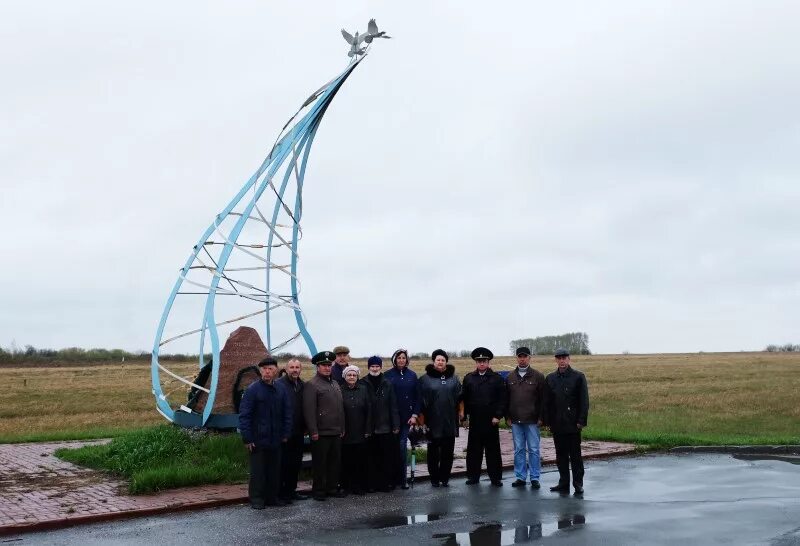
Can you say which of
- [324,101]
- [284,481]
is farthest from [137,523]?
[324,101]

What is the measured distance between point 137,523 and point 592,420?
14.8 meters

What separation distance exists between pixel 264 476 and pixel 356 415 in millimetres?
1436

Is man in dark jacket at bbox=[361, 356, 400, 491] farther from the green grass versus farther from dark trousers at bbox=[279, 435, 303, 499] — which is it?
the green grass

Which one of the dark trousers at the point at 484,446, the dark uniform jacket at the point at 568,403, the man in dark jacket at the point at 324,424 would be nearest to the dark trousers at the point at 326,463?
the man in dark jacket at the point at 324,424

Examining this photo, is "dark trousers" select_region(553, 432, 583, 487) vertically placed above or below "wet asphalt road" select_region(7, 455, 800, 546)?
above

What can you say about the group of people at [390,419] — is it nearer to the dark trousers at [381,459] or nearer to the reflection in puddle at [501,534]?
the dark trousers at [381,459]

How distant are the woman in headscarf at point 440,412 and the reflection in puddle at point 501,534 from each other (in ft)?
7.75

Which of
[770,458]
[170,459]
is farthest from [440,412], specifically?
[770,458]

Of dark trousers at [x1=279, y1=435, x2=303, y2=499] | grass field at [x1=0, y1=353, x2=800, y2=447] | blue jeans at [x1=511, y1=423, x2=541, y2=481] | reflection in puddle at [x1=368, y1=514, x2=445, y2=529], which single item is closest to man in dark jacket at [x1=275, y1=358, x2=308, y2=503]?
dark trousers at [x1=279, y1=435, x2=303, y2=499]

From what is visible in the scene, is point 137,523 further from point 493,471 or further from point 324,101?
point 324,101

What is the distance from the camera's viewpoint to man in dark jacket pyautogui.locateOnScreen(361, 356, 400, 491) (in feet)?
34.0

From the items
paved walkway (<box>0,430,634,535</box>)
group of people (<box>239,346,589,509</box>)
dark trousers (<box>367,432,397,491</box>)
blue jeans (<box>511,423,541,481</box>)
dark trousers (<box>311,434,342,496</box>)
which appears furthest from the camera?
blue jeans (<box>511,423,541,481</box>)

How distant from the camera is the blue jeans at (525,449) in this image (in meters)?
10.5

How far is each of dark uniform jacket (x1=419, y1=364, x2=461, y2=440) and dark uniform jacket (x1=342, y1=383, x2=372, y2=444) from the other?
84 cm
